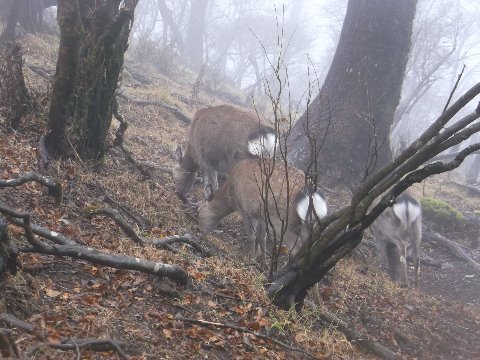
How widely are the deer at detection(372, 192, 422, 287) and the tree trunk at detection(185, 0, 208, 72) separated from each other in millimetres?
23858

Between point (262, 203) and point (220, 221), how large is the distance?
5.00 ft

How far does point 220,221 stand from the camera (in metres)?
7.74

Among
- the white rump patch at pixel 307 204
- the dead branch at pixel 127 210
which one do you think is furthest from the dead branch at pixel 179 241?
the white rump patch at pixel 307 204

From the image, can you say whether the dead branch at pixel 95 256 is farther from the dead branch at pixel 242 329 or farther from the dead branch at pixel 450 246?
the dead branch at pixel 450 246

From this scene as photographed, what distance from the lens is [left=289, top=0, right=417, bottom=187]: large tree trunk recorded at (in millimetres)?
9812

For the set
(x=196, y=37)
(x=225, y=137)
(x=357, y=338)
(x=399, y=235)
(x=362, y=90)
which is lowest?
(x=357, y=338)

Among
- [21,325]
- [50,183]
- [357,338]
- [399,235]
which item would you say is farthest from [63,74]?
[399,235]

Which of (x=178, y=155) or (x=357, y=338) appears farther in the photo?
(x=178, y=155)

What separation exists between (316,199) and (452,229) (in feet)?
19.2

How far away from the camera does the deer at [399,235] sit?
7930 mm

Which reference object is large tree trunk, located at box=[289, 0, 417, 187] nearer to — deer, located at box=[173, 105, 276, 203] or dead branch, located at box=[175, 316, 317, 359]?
deer, located at box=[173, 105, 276, 203]

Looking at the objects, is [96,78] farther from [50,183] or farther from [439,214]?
[439,214]

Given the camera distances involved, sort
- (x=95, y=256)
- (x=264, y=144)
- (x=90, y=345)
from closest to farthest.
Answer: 1. (x=90, y=345)
2. (x=95, y=256)
3. (x=264, y=144)

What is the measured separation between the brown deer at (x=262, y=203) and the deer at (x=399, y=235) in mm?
2290
